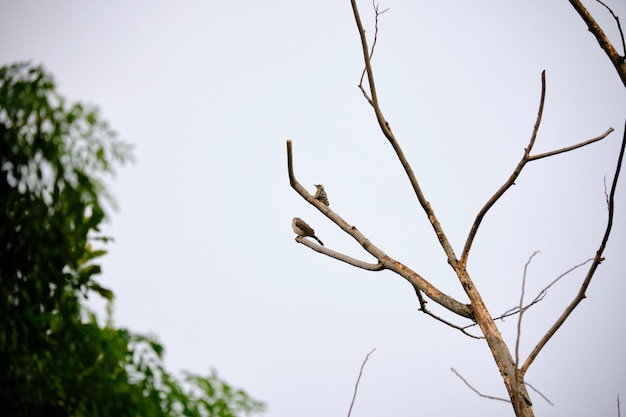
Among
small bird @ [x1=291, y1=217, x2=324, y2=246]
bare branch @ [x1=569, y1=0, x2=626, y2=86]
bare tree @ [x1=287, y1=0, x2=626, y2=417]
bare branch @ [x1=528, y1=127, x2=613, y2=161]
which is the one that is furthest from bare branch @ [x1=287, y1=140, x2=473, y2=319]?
small bird @ [x1=291, y1=217, x2=324, y2=246]

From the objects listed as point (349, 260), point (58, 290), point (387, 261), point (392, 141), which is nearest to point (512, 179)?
point (392, 141)

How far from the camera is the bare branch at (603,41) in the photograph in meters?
2.74

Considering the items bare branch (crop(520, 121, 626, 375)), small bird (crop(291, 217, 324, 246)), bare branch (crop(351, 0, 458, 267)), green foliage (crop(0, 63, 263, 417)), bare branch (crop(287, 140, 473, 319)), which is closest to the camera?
green foliage (crop(0, 63, 263, 417))

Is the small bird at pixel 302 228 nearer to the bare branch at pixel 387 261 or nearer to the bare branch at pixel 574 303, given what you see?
the bare branch at pixel 387 261

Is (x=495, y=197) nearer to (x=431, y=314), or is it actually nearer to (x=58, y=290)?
(x=431, y=314)

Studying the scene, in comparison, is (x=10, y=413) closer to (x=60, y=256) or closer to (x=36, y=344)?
(x=36, y=344)

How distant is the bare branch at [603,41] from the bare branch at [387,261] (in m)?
1.62

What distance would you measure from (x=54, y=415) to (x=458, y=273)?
2408 mm

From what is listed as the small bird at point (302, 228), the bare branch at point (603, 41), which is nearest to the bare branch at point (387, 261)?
the bare branch at point (603, 41)

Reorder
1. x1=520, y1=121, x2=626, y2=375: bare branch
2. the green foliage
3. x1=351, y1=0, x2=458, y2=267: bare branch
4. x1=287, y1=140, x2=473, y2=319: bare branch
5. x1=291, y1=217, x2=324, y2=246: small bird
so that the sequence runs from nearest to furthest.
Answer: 1. the green foliage
2. x1=520, y1=121, x2=626, y2=375: bare branch
3. x1=287, y1=140, x2=473, y2=319: bare branch
4. x1=351, y1=0, x2=458, y2=267: bare branch
5. x1=291, y1=217, x2=324, y2=246: small bird

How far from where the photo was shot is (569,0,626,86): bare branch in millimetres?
2745

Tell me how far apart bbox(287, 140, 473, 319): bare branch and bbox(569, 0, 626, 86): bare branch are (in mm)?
1624

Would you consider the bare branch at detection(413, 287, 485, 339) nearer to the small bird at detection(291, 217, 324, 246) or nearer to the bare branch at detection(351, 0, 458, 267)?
the bare branch at detection(351, 0, 458, 267)

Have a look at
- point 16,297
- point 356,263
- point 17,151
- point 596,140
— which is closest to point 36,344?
point 16,297
